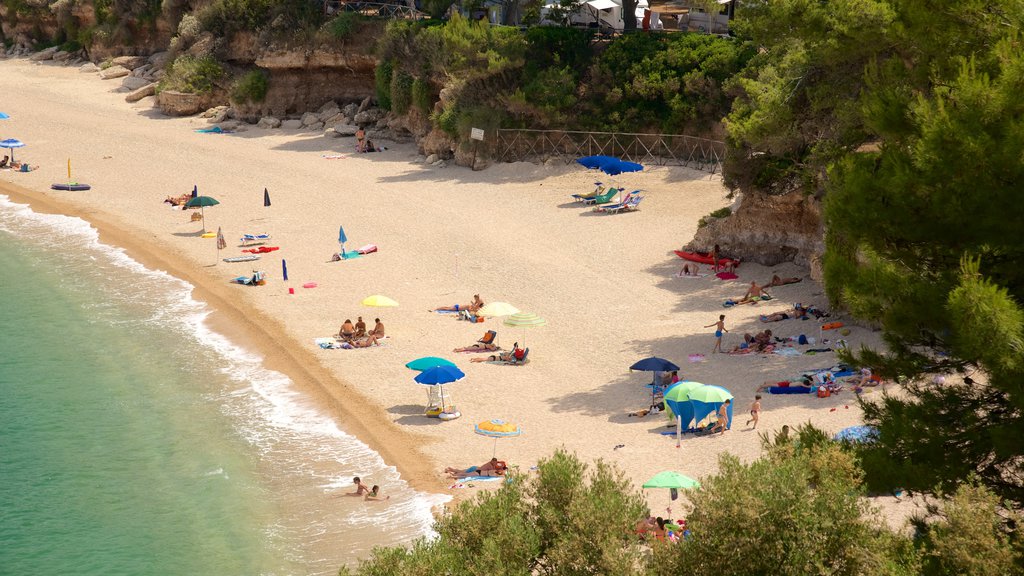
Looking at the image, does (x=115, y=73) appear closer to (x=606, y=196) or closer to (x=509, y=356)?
(x=606, y=196)

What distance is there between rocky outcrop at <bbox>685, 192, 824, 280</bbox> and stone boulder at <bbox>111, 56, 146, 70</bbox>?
38790mm

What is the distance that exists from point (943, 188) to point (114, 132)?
43.8m

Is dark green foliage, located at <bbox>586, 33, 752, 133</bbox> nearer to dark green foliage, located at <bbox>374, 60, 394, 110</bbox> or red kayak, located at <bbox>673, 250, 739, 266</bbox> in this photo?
red kayak, located at <bbox>673, 250, 739, 266</bbox>

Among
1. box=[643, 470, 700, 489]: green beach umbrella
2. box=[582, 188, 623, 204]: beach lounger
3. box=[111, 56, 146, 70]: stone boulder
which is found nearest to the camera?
box=[643, 470, 700, 489]: green beach umbrella

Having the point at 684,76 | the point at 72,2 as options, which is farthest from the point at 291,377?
the point at 72,2

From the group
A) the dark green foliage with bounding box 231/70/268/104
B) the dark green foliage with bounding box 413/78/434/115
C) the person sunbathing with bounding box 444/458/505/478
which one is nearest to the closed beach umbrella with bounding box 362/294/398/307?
Result: the person sunbathing with bounding box 444/458/505/478

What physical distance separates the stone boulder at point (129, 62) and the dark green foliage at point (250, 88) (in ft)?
35.4

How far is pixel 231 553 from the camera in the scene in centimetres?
1770

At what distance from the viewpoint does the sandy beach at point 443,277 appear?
20.9 meters

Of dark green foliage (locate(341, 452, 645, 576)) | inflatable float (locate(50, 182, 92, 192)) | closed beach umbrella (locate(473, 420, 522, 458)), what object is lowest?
closed beach umbrella (locate(473, 420, 522, 458))

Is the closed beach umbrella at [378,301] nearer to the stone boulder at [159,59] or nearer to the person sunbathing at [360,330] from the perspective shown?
the person sunbathing at [360,330]

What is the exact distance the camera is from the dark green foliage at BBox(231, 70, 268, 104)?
166ft

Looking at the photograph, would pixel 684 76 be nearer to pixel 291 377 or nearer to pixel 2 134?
pixel 291 377

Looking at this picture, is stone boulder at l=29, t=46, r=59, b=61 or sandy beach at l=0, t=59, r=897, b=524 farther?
stone boulder at l=29, t=46, r=59, b=61
